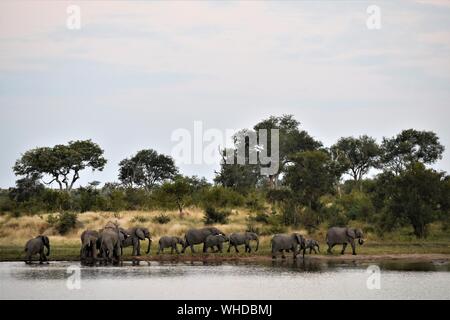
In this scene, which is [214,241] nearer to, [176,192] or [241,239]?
[241,239]

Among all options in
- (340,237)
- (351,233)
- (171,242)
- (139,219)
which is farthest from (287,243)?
(139,219)

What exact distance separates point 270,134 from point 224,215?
38.3m

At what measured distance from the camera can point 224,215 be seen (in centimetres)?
5612

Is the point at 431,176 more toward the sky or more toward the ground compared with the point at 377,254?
more toward the sky

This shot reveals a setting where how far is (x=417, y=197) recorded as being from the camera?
5281 cm

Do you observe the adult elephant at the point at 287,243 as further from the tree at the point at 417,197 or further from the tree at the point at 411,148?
the tree at the point at 411,148

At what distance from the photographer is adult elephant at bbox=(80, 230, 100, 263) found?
43.5 metres

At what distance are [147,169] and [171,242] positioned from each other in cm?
5290

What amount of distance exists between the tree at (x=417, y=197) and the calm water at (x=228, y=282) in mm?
9505

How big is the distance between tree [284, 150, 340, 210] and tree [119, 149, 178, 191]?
3946cm

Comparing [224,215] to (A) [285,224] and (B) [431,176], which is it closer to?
(A) [285,224]

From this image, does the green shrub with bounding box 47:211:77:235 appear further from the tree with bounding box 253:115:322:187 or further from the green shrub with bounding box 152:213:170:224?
the tree with bounding box 253:115:322:187
